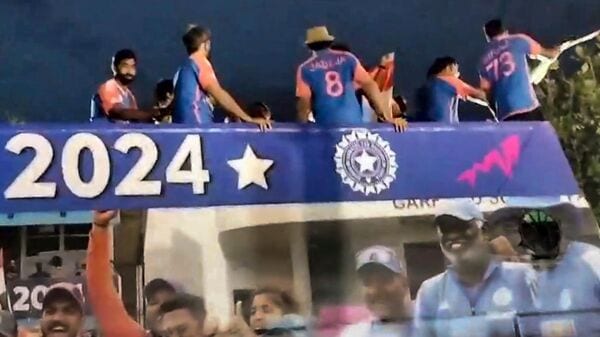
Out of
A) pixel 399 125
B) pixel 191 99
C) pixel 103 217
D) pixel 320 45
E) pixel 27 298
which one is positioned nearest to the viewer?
pixel 27 298

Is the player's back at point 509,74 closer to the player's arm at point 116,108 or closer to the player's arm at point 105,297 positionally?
the player's arm at point 116,108

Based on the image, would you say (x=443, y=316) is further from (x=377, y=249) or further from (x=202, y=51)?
(x=202, y=51)

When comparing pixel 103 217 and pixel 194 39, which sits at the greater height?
pixel 194 39

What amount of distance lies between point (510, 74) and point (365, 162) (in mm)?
1069

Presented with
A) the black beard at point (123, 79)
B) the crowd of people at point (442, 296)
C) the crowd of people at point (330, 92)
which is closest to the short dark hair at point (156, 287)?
the crowd of people at point (442, 296)

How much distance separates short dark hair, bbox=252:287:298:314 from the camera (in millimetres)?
2873

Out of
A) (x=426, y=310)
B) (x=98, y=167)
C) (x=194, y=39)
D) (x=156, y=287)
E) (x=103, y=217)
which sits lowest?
(x=426, y=310)

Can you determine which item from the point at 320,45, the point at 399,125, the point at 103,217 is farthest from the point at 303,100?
the point at 103,217

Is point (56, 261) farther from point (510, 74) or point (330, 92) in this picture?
point (510, 74)

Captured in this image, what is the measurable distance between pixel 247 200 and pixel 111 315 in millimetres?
566

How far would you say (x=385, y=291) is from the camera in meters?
3.02

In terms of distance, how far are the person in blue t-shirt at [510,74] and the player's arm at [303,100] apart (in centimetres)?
83

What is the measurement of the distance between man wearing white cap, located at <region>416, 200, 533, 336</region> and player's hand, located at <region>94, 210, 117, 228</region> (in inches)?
41.2

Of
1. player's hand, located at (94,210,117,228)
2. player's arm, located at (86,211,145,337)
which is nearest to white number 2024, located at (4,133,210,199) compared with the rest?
player's hand, located at (94,210,117,228)
